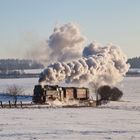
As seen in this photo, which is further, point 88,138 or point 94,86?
point 94,86

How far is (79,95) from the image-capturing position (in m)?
75.1

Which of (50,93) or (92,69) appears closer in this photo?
(50,93)

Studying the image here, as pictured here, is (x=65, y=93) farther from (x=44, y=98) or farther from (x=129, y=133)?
(x=129, y=133)

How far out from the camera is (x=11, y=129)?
2878 cm

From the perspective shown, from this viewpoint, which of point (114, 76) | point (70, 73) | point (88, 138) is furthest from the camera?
point (114, 76)

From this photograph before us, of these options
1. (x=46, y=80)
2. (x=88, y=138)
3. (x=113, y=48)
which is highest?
(x=113, y=48)

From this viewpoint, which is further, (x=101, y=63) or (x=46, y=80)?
(x=101, y=63)

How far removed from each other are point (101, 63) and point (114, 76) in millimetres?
4558

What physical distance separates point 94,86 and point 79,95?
78.5ft

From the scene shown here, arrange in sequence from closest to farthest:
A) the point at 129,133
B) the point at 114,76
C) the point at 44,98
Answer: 1. the point at 129,133
2. the point at 44,98
3. the point at 114,76

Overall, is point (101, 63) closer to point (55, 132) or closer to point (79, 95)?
point (79, 95)

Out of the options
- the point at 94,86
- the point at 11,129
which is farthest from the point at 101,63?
the point at 11,129

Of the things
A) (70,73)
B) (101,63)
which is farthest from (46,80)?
(101,63)

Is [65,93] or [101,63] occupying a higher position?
[101,63]
